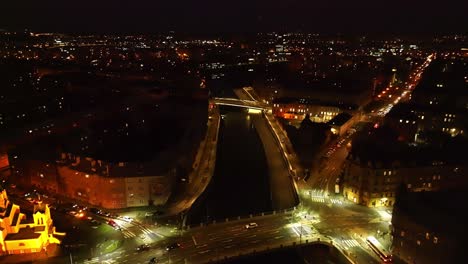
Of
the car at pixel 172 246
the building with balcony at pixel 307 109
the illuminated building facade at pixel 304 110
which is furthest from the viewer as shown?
the illuminated building facade at pixel 304 110

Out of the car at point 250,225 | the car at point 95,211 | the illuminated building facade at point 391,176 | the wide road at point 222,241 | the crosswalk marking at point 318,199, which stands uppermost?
the illuminated building facade at point 391,176

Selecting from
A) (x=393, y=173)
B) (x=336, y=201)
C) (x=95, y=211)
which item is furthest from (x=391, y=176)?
(x=95, y=211)

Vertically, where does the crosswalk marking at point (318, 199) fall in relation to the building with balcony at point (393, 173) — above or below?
below

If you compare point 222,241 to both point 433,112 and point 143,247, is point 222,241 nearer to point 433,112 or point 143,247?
point 143,247

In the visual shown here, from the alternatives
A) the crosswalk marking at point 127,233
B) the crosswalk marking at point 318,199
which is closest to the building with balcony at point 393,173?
the crosswalk marking at point 318,199

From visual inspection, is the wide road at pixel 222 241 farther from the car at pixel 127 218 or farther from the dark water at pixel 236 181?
the car at pixel 127 218

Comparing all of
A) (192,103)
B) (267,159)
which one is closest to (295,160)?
(267,159)

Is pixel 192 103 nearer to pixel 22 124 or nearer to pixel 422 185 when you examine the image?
pixel 22 124
